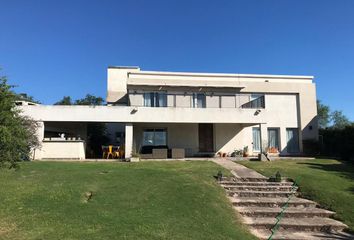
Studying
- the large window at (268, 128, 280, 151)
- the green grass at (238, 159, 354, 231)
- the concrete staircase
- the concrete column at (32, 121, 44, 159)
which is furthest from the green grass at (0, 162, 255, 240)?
the large window at (268, 128, 280, 151)

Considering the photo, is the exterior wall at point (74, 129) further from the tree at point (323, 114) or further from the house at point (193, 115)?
the tree at point (323, 114)

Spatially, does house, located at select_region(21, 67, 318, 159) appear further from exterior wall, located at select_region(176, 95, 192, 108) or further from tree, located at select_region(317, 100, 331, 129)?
tree, located at select_region(317, 100, 331, 129)

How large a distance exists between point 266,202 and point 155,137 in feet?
56.0

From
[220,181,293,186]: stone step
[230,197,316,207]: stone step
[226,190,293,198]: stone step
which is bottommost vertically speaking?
[230,197,316,207]: stone step

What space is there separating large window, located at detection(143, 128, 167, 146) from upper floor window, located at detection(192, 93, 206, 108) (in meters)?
3.59

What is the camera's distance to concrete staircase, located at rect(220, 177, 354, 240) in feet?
33.0

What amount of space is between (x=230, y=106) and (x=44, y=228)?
22.9 metres

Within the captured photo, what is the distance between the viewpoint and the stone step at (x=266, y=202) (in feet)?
40.6

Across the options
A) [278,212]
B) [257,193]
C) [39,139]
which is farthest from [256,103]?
[278,212]

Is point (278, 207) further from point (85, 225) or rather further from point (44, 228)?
point (44, 228)

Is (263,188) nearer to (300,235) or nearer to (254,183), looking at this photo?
(254,183)

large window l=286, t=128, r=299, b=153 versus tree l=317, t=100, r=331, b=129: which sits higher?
tree l=317, t=100, r=331, b=129

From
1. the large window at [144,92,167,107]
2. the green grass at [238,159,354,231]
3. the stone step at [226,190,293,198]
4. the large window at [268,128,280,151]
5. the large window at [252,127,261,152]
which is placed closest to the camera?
the green grass at [238,159,354,231]

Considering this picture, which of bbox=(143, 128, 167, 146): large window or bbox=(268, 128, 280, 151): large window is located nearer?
bbox=(143, 128, 167, 146): large window
